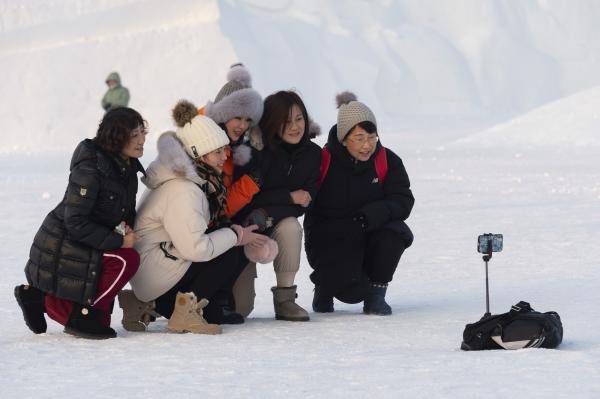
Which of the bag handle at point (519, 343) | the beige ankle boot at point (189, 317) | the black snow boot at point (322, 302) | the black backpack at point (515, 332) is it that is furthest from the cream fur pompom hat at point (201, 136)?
the bag handle at point (519, 343)

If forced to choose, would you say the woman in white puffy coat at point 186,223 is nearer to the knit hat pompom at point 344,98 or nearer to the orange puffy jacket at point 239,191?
the orange puffy jacket at point 239,191

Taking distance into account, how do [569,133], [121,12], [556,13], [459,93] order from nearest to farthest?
[569,133] → [121,12] → [459,93] → [556,13]

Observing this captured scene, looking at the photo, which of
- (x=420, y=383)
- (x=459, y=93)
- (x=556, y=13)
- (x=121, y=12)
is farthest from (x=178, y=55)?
(x=420, y=383)

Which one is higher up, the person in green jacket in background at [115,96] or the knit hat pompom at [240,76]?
the person in green jacket in background at [115,96]

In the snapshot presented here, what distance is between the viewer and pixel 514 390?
3.97 metres

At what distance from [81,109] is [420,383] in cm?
2319

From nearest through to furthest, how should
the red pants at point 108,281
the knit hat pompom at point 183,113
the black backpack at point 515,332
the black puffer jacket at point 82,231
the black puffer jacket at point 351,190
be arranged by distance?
1. the black backpack at point 515,332
2. the black puffer jacket at point 82,231
3. the red pants at point 108,281
4. the knit hat pompom at point 183,113
5. the black puffer jacket at point 351,190

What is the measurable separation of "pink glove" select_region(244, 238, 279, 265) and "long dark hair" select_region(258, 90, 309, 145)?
505mm

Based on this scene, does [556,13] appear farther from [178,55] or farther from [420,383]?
[420,383]

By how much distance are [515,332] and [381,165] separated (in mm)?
1634

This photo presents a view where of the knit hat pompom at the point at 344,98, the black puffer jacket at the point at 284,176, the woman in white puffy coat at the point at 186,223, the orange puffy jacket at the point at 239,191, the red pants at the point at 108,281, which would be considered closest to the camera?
the red pants at the point at 108,281

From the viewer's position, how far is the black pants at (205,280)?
5.41m

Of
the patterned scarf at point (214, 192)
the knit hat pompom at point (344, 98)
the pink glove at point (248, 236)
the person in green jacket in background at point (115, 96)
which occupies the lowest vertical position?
the pink glove at point (248, 236)

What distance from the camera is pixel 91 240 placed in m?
5.02
